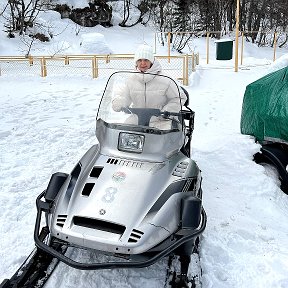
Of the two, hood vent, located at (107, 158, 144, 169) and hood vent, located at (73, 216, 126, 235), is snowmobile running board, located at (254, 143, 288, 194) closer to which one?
hood vent, located at (107, 158, 144, 169)

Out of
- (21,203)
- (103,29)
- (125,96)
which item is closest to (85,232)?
(125,96)

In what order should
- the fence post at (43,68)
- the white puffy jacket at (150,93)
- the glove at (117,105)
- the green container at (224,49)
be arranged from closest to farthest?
the glove at (117,105), the white puffy jacket at (150,93), the fence post at (43,68), the green container at (224,49)

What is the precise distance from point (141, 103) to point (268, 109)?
2.54 metres

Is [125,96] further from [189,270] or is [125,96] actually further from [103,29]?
[103,29]

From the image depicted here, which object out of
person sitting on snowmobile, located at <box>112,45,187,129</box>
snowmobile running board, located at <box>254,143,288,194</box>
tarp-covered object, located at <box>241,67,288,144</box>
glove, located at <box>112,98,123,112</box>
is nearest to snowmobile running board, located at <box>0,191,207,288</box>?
glove, located at <box>112,98,123,112</box>

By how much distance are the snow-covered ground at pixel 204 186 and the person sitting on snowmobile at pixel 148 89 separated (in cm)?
127

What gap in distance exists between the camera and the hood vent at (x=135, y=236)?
2664 millimetres

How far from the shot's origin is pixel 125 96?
3984 mm

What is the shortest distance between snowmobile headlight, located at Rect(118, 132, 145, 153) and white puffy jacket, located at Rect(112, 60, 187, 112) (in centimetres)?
55

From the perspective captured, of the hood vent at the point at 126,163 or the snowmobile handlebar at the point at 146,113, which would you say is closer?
the hood vent at the point at 126,163

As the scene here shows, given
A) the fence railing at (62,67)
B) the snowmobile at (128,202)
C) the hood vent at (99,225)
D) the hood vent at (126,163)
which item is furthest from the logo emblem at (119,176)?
the fence railing at (62,67)

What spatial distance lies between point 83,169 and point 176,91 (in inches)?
54.1

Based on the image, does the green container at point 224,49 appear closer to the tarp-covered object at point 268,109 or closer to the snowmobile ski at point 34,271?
the tarp-covered object at point 268,109

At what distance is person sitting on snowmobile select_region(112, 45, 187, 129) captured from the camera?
3.96 metres
